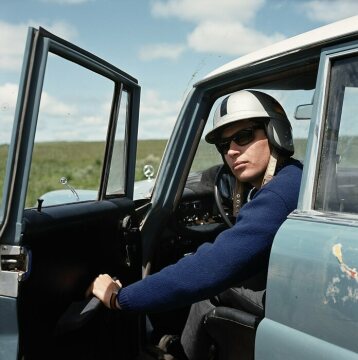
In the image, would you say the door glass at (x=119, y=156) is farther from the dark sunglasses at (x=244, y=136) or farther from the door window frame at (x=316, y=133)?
the door window frame at (x=316, y=133)

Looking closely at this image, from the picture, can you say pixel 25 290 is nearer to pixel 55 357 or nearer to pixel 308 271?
pixel 55 357

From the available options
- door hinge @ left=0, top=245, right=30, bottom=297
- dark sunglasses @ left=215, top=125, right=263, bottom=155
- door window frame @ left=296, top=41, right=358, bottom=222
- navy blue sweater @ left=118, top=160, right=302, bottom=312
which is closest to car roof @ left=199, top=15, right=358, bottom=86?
door window frame @ left=296, top=41, right=358, bottom=222

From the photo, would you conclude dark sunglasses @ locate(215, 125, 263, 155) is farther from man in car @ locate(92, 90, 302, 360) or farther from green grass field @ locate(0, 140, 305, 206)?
green grass field @ locate(0, 140, 305, 206)

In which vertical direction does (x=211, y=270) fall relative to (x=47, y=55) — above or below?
below

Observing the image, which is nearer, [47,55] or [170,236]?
[47,55]

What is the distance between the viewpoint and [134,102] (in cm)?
289

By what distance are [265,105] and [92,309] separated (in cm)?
116

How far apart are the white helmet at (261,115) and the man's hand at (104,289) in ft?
2.76

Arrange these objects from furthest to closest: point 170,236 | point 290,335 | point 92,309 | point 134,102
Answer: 1. point 170,236
2. point 134,102
3. point 92,309
4. point 290,335

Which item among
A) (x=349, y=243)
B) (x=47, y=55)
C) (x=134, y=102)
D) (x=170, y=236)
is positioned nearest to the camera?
(x=349, y=243)

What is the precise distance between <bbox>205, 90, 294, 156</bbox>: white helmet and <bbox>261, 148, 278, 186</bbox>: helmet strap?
0.08 feet

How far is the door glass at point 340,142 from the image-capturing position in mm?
1936

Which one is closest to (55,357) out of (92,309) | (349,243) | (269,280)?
(92,309)

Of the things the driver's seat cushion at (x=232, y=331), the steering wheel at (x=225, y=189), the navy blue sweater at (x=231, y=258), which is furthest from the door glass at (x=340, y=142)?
the steering wheel at (x=225, y=189)
